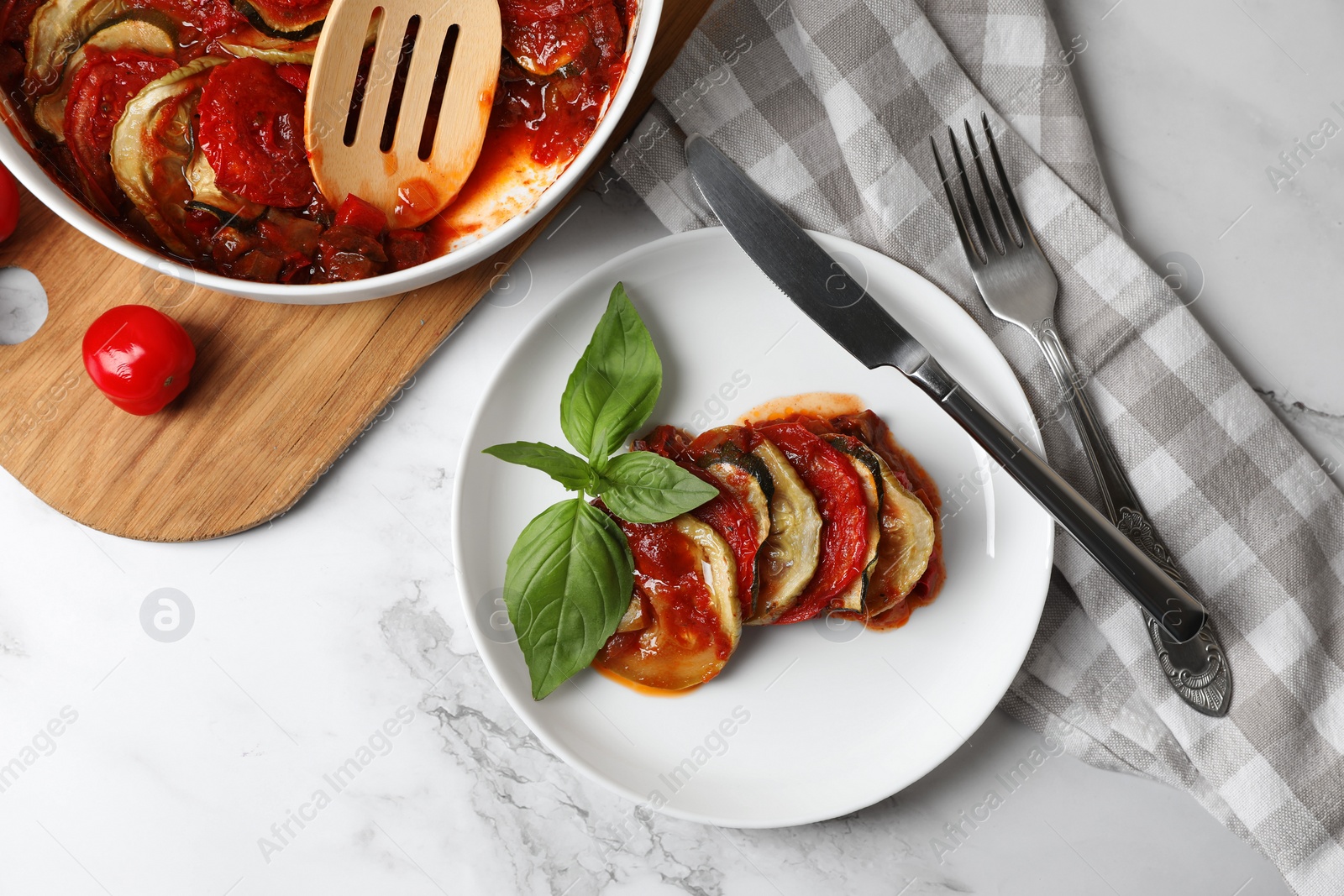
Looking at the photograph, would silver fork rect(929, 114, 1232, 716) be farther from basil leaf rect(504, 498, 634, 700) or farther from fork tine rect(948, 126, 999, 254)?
basil leaf rect(504, 498, 634, 700)

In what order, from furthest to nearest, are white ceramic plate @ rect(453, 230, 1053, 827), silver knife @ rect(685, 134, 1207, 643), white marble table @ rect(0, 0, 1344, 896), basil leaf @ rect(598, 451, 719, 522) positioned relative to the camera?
white marble table @ rect(0, 0, 1344, 896)
white ceramic plate @ rect(453, 230, 1053, 827)
silver knife @ rect(685, 134, 1207, 643)
basil leaf @ rect(598, 451, 719, 522)

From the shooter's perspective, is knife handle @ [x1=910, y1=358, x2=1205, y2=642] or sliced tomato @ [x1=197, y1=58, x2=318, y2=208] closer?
sliced tomato @ [x1=197, y1=58, x2=318, y2=208]

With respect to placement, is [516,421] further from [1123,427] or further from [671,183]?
Answer: [1123,427]

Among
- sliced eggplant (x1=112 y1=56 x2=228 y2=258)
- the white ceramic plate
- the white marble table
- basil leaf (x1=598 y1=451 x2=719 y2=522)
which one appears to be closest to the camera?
sliced eggplant (x1=112 y1=56 x2=228 y2=258)

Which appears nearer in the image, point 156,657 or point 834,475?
point 834,475

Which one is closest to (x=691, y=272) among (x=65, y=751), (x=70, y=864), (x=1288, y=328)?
(x=1288, y=328)

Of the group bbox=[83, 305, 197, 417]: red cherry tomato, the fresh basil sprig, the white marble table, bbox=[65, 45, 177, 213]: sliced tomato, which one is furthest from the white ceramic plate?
bbox=[65, 45, 177, 213]: sliced tomato

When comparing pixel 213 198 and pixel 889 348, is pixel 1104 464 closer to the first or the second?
pixel 889 348
